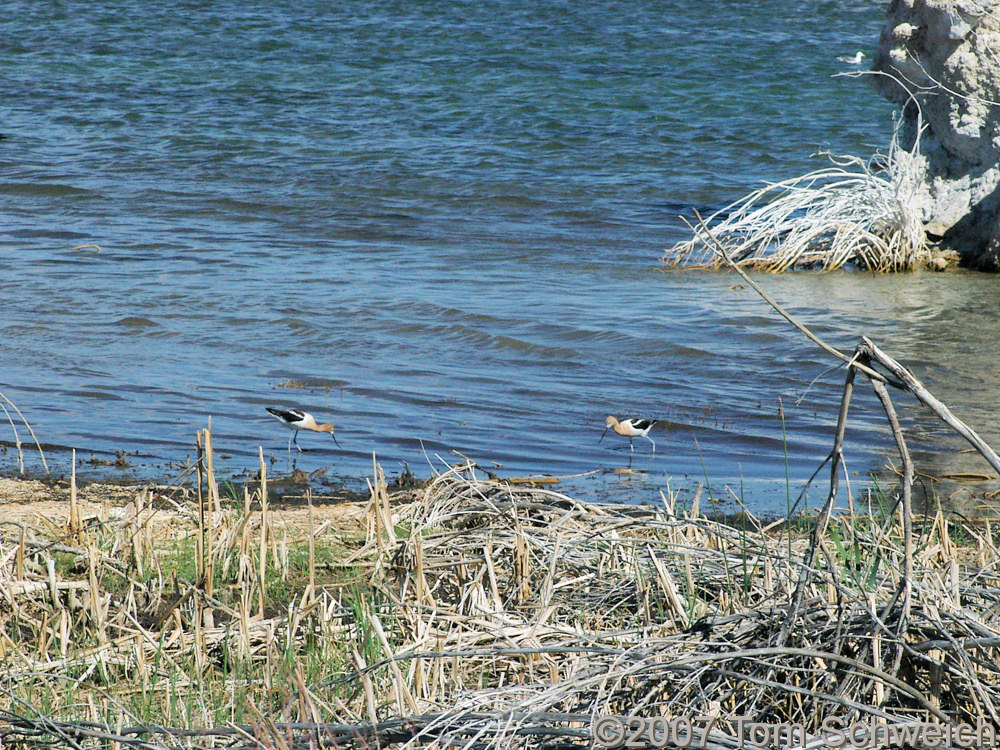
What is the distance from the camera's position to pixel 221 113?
20.8 meters

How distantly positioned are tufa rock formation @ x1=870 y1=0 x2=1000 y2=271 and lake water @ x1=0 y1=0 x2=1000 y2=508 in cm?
95

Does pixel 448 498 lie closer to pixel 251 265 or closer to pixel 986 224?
pixel 251 265

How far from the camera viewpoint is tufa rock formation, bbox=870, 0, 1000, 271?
429 inches

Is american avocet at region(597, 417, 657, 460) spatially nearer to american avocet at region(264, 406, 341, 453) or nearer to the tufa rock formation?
american avocet at region(264, 406, 341, 453)

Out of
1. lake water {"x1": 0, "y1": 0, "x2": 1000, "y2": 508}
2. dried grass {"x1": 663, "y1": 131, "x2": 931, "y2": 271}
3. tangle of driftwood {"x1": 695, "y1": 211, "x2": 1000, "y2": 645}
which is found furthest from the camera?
dried grass {"x1": 663, "y1": 131, "x2": 931, "y2": 271}

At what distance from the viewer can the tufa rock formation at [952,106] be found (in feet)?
35.7

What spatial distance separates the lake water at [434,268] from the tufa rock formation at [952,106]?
0.95 m

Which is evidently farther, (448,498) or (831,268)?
(831,268)

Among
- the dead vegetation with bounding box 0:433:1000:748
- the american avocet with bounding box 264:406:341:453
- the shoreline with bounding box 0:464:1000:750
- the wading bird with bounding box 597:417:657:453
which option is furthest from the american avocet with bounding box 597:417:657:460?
the dead vegetation with bounding box 0:433:1000:748

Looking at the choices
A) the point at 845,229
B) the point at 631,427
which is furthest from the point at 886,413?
the point at 845,229

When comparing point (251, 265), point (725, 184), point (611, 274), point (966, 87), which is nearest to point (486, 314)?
point (611, 274)

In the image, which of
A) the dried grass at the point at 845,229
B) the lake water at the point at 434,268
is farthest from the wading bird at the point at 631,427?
the dried grass at the point at 845,229

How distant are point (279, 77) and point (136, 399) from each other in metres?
17.9

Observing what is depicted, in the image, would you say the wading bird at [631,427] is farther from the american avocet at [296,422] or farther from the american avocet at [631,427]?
the american avocet at [296,422]
